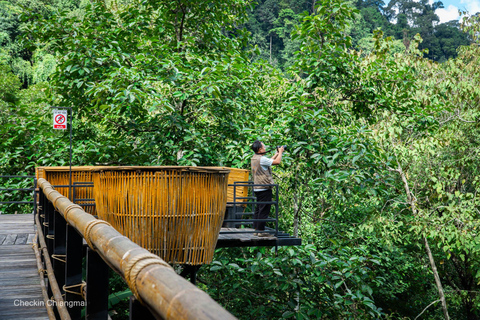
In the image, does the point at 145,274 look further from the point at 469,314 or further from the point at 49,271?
the point at 469,314

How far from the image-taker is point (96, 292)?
1.37 metres

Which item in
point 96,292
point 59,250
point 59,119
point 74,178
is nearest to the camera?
point 96,292

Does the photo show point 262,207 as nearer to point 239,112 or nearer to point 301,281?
point 301,281

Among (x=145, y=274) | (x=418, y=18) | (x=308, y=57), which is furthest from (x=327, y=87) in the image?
(x=418, y=18)

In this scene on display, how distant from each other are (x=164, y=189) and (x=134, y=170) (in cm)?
27

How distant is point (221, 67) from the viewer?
20.9 feet

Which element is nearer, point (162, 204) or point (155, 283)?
point (155, 283)

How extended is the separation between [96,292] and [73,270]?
64 cm

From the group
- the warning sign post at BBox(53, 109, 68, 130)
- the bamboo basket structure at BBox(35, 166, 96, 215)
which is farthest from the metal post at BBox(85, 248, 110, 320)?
the bamboo basket structure at BBox(35, 166, 96, 215)

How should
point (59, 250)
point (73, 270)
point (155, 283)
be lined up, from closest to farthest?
point (155, 283)
point (73, 270)
point (59, 250)

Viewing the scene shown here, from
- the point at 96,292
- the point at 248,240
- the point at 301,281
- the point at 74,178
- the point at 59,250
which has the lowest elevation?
the point at 301,281

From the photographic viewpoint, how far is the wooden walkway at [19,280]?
2.88 meters

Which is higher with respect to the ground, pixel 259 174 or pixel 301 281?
pixel 259 174

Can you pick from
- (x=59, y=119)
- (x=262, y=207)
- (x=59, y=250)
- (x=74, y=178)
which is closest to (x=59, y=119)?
(x=59, y=119)
